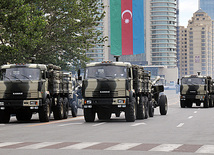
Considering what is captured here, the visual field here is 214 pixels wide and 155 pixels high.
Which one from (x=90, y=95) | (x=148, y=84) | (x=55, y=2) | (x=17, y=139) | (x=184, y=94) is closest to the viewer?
(x=17, y=139)

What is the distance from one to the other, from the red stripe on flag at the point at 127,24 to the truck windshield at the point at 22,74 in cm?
8936

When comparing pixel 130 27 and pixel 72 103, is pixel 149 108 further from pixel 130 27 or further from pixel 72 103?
pixel 130 27

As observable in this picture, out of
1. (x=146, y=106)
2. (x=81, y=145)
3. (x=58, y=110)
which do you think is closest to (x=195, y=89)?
(x=146, y=106)

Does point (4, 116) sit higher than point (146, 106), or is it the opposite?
point (146, 106)

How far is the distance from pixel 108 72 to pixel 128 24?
306ft

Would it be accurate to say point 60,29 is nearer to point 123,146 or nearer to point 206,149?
point 123,146

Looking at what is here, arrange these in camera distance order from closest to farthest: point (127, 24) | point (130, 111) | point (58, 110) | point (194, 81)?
point (130, 111) < point (58, 110) < point (194, 81) < point (127, 24)

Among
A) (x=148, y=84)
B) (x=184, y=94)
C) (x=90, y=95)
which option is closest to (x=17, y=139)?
(x=90, y=95)

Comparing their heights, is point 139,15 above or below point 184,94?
above

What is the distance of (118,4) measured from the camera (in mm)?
115562

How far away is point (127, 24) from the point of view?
11556 cm

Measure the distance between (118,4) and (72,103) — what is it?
8769cm

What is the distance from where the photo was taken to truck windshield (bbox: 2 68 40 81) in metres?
23.6

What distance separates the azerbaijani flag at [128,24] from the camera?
369ft
